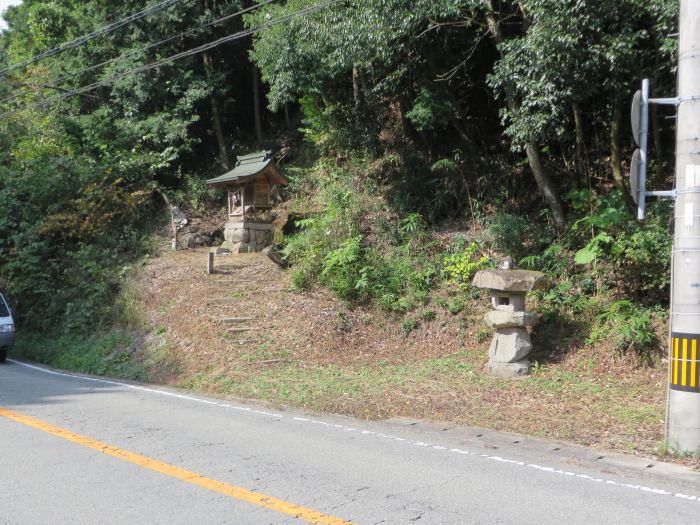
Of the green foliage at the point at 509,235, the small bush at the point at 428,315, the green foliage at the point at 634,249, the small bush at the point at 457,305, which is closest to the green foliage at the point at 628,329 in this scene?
the green foliage at the point at 634,249

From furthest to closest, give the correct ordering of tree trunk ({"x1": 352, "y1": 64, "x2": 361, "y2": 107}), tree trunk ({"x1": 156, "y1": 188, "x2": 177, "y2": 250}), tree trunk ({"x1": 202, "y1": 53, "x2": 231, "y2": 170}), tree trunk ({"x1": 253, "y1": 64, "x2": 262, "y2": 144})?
tree trunk ({"x1": 253, "y1": 64, "x2": 262, "y2": 144})
tree trunk ({"x1": 202, "y1": 53, "x2": 231, "y2": 170})
tree trunk ({"x1": 156, "y1": 188, "x2": 177, "y2": 250})
tree trunk ({"x1": 352, "y1": 64, "x2": 361, "y2": 107})

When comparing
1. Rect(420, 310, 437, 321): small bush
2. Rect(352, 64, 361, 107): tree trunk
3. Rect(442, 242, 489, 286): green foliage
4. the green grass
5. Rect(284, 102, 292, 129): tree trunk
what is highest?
Rect(284, 102, 292, 129): tree trunk

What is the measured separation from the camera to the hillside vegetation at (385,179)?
1131cm

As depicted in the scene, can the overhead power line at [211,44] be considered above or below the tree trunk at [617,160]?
above

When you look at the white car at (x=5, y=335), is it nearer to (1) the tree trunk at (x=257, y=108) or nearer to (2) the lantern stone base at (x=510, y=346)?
(2) the lantern stone base at (x=510, y=346)

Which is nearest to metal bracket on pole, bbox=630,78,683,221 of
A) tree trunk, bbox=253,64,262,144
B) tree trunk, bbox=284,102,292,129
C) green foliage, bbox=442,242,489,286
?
green foliage, bbox=442,242,489,286

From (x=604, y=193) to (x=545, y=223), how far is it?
1.59 metres

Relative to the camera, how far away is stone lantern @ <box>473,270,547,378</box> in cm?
1090

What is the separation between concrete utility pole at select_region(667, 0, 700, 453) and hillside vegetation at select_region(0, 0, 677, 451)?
749 millimetres

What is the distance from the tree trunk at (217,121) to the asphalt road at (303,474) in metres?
19.6

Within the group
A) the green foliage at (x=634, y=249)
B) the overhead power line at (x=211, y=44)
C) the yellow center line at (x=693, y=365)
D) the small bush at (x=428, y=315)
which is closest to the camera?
the yellow center line at (x=693, y=365)

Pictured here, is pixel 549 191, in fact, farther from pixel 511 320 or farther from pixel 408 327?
pixel 511 320

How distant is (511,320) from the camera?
1097cm

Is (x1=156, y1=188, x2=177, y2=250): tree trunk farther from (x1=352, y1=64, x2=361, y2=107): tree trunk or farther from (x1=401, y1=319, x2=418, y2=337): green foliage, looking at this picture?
(x1=401, y1=319, x2=418, y2=337): green foliage
